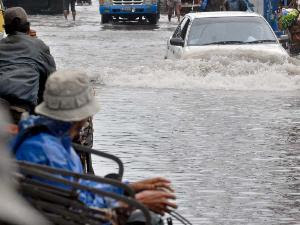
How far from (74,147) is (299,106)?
11533mm

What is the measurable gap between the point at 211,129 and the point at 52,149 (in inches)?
360

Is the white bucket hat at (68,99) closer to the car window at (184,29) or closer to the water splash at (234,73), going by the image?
the water splash at (234,73)

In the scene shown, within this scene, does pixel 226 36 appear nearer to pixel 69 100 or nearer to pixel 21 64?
pixel 21 64

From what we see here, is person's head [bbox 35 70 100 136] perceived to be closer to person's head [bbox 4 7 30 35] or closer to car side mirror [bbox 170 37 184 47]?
person's head [bbox 4 7 30 35]

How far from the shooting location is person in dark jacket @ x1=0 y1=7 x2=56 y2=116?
306 inches

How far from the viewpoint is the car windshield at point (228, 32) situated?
18812mm

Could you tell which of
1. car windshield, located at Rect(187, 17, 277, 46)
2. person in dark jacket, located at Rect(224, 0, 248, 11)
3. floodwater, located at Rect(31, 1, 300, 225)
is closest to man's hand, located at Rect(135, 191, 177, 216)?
floodwater, located at Rect(31, 1, 300, 225)

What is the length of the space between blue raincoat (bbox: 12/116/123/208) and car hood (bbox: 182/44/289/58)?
13.8 m

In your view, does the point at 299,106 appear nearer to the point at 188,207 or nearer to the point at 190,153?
the point at 190,153

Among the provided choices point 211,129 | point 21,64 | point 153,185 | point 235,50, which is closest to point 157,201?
point 153,185

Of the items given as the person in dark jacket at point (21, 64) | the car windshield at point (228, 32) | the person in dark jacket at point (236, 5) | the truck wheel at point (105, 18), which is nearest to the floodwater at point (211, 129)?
the car windshield at point (228, 32)

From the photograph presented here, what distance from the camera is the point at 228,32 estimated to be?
18.9 metres

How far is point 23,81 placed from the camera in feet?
25.7

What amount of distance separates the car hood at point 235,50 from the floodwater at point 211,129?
9cm
